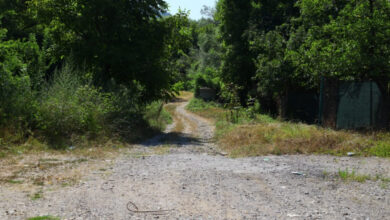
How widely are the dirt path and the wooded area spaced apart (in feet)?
12.5

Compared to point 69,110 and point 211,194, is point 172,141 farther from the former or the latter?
point 211,194

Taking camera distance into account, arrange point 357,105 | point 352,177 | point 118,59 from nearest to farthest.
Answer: point 352,177 → point 357,105 → point 118,59

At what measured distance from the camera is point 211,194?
527 centimetres

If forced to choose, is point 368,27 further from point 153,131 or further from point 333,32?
point 153,131

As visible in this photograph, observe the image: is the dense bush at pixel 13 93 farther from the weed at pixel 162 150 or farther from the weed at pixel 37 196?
the weed at pixel 37 196

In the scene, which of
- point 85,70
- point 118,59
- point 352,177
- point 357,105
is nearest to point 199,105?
point 85,70

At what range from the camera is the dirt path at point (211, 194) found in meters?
4.45

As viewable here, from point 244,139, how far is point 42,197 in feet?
22.3

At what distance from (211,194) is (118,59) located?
32.5 ft

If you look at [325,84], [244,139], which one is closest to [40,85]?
[244,139]

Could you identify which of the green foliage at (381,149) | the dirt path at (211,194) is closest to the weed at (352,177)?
the dirt path at (211,194)

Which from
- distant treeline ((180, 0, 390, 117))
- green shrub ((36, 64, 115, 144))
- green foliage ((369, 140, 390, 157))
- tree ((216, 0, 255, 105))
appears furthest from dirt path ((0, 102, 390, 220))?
tree ((216, 0, 255, 105))

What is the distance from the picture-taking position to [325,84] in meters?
13.7

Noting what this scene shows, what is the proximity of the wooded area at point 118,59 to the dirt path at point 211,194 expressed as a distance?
3.82 m
